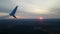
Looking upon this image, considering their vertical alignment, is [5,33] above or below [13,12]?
below

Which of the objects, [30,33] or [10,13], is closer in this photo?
[30,33]

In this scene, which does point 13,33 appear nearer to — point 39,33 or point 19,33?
point 19,33

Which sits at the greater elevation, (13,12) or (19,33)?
(13,12)

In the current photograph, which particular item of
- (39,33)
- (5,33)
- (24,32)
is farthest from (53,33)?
(5,33)

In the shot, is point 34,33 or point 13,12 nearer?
point 34,33

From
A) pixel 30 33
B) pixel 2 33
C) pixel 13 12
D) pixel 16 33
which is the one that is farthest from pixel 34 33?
pixel 13 12

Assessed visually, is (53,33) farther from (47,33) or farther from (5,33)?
(5,33)

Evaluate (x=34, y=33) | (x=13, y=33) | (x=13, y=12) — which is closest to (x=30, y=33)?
(x=34, y=33)
